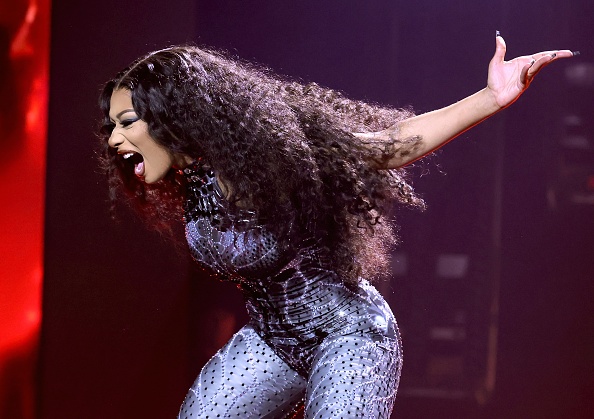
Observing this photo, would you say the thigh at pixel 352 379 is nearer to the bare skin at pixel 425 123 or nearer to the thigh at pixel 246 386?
the thigh at pixel 246 386

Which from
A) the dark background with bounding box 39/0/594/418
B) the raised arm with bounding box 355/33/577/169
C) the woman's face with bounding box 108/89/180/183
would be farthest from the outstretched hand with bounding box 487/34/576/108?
the dark background with bounding box 39/0/594/418

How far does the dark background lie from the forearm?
5.11ft

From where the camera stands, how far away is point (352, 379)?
1.82 meters

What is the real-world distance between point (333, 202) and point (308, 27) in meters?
1.86

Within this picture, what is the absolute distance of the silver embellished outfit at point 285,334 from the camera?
1.85 m

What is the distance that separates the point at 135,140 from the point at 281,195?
0.39m

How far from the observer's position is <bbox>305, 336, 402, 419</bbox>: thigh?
5.87 ft

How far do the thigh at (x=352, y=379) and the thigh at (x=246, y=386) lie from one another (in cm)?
17

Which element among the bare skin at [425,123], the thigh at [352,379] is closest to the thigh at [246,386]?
the thigh at [352,379]

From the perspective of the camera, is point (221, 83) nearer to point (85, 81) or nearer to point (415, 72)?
point (85, 81)

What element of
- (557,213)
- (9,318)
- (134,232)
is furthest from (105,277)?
(557,213)

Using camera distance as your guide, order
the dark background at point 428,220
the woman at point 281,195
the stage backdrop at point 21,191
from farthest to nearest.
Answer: the dark background at point 428,220
the stage backdrop at point 21,191
the woman at point 281,195

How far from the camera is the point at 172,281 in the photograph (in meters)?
3.57

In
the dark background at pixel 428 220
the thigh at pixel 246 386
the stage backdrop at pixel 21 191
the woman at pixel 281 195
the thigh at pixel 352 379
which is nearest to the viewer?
the thigh at pixel 352 379
